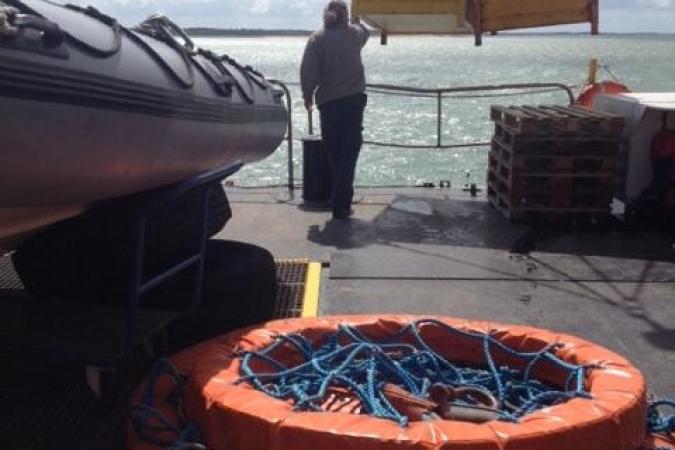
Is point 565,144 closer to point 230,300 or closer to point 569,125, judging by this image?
point 569,125

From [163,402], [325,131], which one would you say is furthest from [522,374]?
[325,131]

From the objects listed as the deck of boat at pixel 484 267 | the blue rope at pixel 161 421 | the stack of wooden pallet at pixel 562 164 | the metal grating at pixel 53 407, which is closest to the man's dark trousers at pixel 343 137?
the deck of boat at pixel 484 267

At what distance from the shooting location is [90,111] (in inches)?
121

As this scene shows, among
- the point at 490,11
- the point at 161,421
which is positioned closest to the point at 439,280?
the point at 161,421

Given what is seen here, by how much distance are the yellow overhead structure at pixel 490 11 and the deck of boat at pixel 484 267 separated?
6.29 ft

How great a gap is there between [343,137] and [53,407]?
4604mm

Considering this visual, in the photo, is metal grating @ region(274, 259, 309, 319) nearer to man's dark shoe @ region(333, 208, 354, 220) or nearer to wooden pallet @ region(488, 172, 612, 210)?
man's dark shoe @ region(333, 208, 354, 220)

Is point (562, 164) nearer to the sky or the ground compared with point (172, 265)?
nearer to the sky

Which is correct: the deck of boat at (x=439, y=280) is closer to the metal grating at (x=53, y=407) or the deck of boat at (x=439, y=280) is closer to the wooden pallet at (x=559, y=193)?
the metal grating at (x=53, y=407)

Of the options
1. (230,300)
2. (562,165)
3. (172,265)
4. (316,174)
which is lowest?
(230,300)

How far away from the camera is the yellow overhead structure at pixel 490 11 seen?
28.8 ft

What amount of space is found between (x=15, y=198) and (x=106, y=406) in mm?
1133

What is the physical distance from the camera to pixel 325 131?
7.89 m

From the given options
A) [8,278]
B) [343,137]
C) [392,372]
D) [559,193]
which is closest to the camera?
[392,372]
